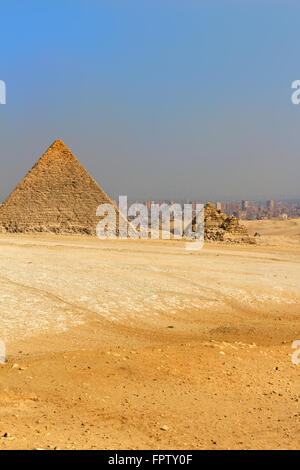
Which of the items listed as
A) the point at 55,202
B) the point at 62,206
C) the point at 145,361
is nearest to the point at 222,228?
the point at 62,206

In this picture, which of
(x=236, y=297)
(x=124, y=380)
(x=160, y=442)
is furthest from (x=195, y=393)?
(x=236, y=297)

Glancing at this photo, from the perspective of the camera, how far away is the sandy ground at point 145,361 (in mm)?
4355

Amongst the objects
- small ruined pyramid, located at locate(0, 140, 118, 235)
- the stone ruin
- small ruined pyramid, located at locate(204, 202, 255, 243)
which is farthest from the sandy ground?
small ruined pyramid, located at locate(0, 140, 118, 235)

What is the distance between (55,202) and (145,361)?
80.0ft

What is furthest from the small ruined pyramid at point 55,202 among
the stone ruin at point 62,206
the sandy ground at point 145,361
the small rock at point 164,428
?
the small rock at point 164,428

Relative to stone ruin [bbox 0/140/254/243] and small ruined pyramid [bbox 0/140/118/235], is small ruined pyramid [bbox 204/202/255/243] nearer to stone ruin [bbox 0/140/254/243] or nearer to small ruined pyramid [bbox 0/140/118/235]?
stone ruin [bbox 0/140/254/243]

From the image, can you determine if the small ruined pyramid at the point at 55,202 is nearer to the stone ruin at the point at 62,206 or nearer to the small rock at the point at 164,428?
the stone ruin at the point at 62,206

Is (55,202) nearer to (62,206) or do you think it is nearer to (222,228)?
(62,206)

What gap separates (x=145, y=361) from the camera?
20.2 ft

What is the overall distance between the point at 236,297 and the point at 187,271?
2.83 meters

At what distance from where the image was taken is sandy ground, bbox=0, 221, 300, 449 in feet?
14.3

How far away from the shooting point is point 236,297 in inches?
408

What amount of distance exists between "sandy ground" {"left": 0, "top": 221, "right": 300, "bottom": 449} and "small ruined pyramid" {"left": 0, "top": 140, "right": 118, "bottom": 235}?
56.1ft

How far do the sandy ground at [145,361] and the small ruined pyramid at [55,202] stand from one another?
673 inches
